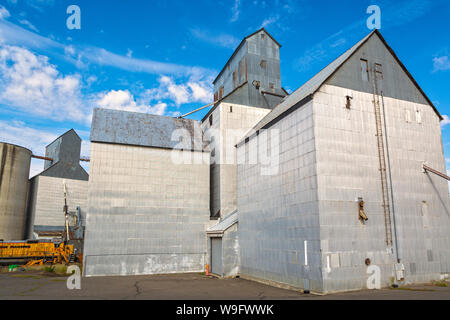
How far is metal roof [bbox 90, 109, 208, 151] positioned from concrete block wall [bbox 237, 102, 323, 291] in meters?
9.28

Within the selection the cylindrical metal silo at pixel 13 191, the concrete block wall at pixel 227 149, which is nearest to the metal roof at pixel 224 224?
the concrete block wall at pixel 227 149

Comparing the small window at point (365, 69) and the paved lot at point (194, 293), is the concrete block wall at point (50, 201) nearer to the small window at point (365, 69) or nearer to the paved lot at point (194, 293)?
the paved lot at point (194, 293)

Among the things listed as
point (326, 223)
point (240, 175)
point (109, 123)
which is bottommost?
point (326, 223)

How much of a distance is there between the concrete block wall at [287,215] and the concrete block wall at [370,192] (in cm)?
76

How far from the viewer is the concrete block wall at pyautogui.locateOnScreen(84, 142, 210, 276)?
26.8 metres

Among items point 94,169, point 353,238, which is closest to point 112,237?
point 94,169

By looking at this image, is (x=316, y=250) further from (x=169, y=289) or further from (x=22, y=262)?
(x=22, y=262)

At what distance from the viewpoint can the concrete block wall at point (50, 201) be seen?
48688 millimetres

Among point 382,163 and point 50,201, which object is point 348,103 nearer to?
point 382,163

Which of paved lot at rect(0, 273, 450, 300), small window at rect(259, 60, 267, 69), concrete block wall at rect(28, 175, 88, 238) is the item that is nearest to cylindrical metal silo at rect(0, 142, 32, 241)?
concrete block wall at rect(28, 175, 88, 238)

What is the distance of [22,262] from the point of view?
34.7m

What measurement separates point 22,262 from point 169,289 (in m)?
24.9

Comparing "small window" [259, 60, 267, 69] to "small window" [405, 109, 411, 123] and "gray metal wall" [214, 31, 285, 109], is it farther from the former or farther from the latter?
"small window" [405, 109, 411, 123]
